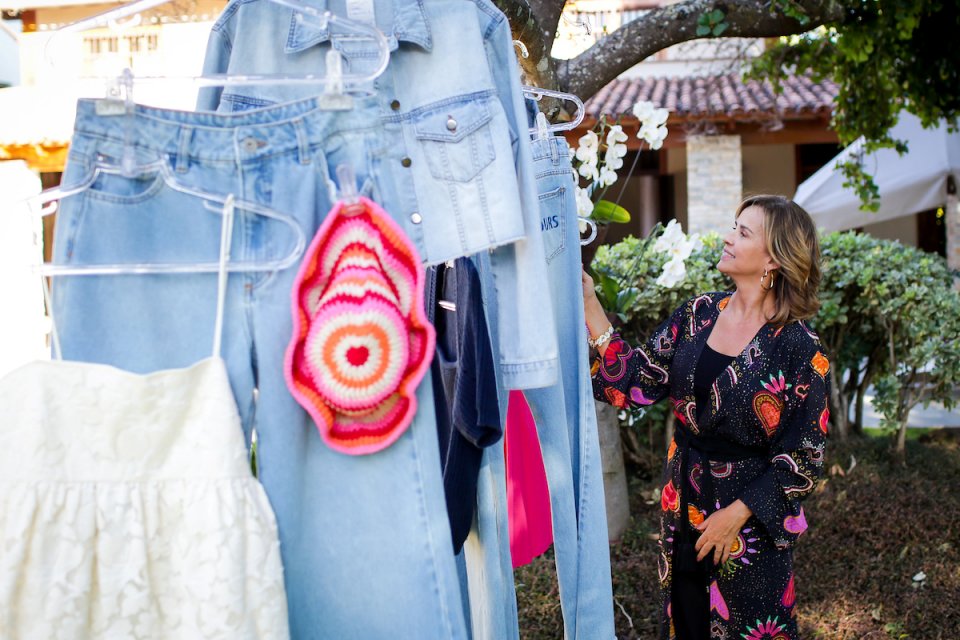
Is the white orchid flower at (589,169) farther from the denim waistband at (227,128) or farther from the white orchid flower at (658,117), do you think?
the denim waistband at (227,128)

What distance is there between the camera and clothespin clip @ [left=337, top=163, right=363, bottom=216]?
4.94 feet

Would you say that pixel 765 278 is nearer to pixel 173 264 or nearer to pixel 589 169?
pixel 589 169

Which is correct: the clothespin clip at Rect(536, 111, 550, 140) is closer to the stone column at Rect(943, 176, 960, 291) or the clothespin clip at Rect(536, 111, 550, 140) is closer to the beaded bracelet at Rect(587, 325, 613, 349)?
the beaded bracelet at Rect(587, 325, 613, 349)

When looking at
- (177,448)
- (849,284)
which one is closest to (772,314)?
(177,448)

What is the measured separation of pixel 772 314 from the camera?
288 cm

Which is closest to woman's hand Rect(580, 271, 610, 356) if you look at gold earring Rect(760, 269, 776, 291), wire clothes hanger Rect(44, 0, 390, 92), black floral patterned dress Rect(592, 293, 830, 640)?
black floral patterned dress Rect(592, 293, 830, 640)

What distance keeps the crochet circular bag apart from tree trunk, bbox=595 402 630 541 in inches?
108

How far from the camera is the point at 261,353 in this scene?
1499 mm

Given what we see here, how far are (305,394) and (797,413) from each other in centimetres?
184

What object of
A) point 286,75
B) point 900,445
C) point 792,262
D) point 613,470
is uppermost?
point 286,75

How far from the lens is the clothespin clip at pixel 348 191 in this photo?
1.51m

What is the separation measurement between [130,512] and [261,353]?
330 mm

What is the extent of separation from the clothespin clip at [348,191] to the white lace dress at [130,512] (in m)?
0.34

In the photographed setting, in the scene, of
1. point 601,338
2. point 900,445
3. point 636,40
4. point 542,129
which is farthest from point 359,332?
point 900,445
